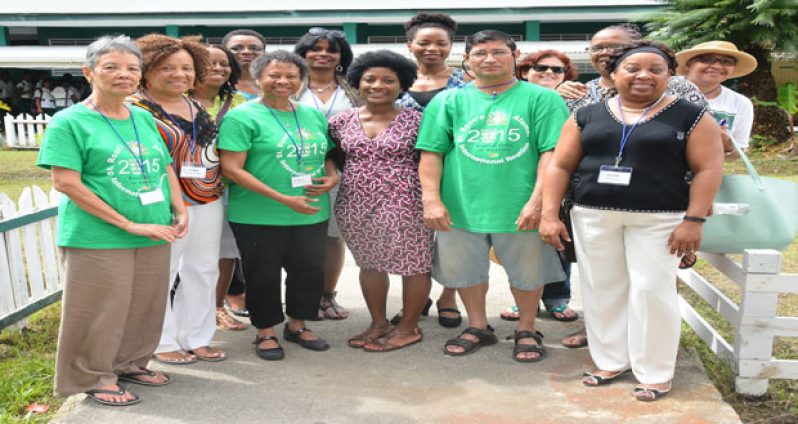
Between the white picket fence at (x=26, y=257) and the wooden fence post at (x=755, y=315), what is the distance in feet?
13.9

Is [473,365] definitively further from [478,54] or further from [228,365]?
[478,54]

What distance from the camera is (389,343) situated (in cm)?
422

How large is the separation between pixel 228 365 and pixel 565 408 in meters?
1.83

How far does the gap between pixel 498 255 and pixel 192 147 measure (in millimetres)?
1771

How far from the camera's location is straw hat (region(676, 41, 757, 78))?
163 inches

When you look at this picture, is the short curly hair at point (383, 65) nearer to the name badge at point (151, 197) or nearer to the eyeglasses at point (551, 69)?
the eyeglasses at point (551, 69)

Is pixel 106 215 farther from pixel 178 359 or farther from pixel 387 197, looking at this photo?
pixel 387 197

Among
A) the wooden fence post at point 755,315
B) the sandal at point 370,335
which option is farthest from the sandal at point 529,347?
the wooden fence post at point 755,315

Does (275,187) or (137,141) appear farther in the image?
(275,187)

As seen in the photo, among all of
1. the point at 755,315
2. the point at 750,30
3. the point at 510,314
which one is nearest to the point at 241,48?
the point at 510,314

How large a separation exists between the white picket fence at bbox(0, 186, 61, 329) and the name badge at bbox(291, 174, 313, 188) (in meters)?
1.98

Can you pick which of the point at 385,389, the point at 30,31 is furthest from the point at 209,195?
the point at 30,31

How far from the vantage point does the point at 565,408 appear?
3.40 m

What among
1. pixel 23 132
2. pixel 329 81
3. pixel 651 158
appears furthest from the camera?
pixel 23 132
